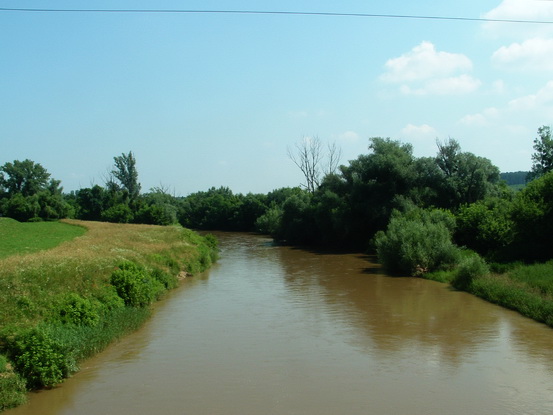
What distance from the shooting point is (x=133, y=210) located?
79188 mm

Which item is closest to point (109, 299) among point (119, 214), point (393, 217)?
point (393, 217)

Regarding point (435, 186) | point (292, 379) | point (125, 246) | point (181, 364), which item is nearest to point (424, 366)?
point (292, 379)

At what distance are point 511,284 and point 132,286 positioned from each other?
1712cm

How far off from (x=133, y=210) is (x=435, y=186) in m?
46.8

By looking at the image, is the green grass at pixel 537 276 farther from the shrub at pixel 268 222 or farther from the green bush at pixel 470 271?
the shrub at pixel 268 222

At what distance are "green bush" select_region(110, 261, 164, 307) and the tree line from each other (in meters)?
16.3

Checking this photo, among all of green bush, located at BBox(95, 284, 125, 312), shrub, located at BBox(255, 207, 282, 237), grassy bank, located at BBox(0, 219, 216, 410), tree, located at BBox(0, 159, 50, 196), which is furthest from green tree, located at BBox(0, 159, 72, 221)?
green bush, located at BBox(95, 284, 125, 312)

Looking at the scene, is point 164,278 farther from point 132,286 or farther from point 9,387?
point 9,387

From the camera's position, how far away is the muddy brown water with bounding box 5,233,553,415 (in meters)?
12.1

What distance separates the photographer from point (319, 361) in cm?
1528

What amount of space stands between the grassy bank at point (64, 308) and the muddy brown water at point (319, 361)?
0.52 meters

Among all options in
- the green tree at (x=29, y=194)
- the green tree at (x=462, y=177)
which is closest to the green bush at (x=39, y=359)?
the green tree at (x=462, y=177)

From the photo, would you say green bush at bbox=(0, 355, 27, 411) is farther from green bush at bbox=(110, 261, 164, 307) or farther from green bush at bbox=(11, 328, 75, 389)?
green bush at bbox=(110, 261, 164, 307)

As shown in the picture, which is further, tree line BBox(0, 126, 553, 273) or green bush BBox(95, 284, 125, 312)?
tree line BBox(0, 126, 553, 273)
